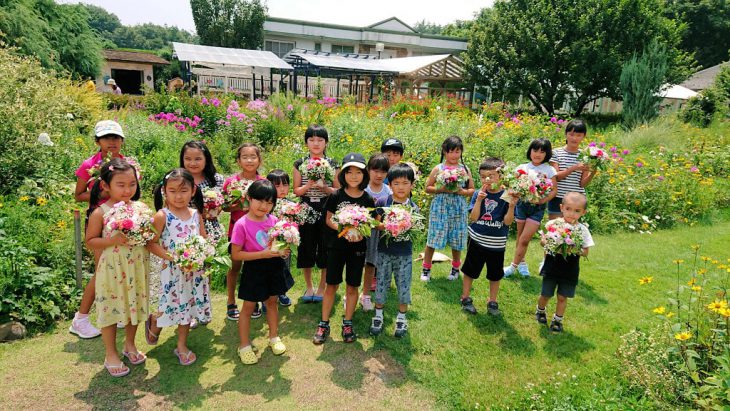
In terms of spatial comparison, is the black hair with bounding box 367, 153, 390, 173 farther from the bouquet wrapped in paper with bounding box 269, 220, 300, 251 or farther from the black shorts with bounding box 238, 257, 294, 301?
the black shorts with bounding box 238, 257, 294, 301

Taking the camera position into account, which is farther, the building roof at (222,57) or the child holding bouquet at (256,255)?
the building roof at (222,57)

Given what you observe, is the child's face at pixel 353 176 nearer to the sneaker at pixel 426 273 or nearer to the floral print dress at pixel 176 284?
the floral print dress at pixel 176 284

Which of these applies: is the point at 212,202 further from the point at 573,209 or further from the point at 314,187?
the point at 573,209

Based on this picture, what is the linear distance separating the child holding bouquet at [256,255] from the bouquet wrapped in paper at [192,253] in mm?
324

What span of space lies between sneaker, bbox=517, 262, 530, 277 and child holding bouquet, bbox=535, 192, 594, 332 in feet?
4.48

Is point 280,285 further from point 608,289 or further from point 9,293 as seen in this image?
point 608,289

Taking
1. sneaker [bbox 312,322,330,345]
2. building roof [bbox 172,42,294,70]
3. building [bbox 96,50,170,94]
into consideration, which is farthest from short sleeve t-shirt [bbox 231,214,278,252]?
building [bbox 96,50,170,94]

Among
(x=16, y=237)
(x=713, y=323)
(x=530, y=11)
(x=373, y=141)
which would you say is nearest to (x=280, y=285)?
(x=16, y=237)

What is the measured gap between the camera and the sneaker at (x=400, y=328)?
14.7 feet

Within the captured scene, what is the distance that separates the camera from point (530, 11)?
23094mm

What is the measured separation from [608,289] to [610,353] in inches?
70.2

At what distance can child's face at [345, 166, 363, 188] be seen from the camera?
13.4 feet

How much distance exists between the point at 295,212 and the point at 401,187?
43.2 inches

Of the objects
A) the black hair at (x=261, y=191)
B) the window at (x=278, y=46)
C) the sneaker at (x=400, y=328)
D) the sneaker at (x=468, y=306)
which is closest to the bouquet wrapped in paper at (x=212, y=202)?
the black hair at (x=261, y=191)
